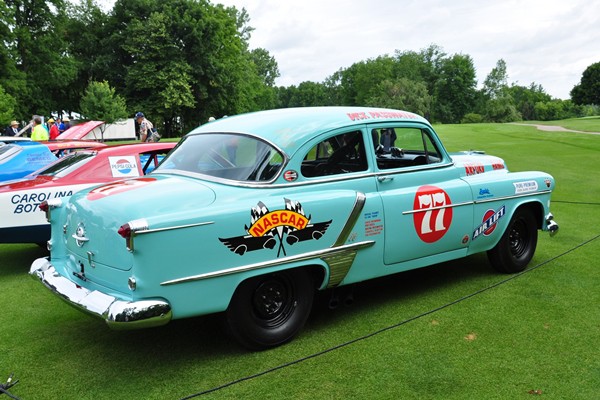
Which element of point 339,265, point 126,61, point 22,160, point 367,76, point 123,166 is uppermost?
point 367,76

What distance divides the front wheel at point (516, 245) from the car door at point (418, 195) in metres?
0.67

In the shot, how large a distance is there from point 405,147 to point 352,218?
1524 mm

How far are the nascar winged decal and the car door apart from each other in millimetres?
844

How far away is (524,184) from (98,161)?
5.11 m

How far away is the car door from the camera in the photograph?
4.33 m

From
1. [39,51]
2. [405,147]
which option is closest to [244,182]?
[405,147]

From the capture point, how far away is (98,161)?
6.46m

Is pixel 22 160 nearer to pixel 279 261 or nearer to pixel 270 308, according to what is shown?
pixel 270 308

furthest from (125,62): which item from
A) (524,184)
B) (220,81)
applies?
(524,184)

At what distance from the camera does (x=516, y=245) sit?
5.62 metres

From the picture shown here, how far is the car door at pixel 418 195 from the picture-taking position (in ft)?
14.2

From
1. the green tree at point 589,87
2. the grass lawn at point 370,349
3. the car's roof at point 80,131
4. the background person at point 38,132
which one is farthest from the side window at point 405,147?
the green tree at point 589,87

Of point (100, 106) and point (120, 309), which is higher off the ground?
point (100, 106)

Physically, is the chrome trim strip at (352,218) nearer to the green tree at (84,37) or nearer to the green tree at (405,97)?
the green tree at (84,37)
